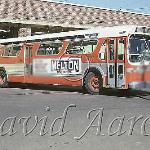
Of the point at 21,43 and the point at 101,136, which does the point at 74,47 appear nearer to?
the point at 21,43

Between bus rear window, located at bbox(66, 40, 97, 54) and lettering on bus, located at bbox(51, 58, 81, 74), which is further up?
bus rear window, located at bbox(66, 40, 97, 54)

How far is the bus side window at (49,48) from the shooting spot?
61.4ft

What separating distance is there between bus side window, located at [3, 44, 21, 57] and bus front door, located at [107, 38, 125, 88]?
637 centimetres

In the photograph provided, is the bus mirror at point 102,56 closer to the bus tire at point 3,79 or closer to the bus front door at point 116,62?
the bus front door at point 116,62

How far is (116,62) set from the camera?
16031 millimetres

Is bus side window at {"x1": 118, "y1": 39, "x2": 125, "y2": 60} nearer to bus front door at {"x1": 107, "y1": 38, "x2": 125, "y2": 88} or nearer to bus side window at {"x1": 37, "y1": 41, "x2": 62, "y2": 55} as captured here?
bus front door at {"x1": 107, "y1": 38, "x2": 125, "y2": 88}

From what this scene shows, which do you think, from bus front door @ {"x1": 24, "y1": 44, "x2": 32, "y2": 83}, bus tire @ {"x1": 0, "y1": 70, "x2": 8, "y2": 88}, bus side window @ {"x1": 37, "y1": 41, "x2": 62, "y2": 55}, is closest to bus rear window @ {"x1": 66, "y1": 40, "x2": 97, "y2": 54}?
bus side window @ {"x1": 37, "y1": 41, "x2": 62, "y2": 55}

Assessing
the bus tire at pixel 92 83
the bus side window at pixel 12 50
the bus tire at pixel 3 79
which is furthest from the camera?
the bus tire at pixel 3 79

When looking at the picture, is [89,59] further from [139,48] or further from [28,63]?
[28,63]

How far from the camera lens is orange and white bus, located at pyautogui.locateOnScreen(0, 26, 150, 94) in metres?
15.8

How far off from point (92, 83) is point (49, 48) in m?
3.14

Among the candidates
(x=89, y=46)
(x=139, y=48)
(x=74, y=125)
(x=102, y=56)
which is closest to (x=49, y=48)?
(x=89, y=46)

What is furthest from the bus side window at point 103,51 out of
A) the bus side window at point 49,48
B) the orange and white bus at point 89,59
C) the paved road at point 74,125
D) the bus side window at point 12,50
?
the bus side window at point 12,50

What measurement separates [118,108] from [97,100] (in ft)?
7.36
